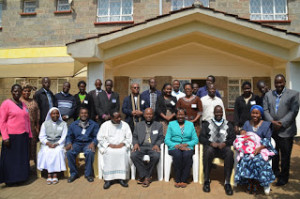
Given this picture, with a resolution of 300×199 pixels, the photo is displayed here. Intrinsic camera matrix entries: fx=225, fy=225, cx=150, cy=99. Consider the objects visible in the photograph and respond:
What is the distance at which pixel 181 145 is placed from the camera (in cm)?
420

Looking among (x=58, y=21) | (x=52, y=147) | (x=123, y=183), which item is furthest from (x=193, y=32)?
(x=58, y=21)

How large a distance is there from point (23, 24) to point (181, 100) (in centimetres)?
967

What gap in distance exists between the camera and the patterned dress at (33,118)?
4699 millimetres

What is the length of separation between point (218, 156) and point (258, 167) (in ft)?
2.25

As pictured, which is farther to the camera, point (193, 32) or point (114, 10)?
point (114, 10)

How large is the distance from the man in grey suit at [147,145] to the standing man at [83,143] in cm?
85

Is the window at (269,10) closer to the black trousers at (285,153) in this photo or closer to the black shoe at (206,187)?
the black trousers at (285,153)

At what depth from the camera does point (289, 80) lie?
683cm

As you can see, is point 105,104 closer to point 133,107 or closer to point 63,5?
point 133,107

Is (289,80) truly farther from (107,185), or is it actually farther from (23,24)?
(23,24)

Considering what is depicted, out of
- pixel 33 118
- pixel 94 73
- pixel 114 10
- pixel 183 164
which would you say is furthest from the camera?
pixel 114 10

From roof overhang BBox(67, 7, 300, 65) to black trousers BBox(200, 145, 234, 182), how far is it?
386 cm

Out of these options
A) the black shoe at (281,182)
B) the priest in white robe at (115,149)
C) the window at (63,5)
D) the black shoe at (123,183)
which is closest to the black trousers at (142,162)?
the priest in white robe at (115,149)

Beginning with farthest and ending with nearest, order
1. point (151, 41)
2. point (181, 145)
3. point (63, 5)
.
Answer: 1. point (63, 5)
2. point (151, 41)
3. point (181, 145)
